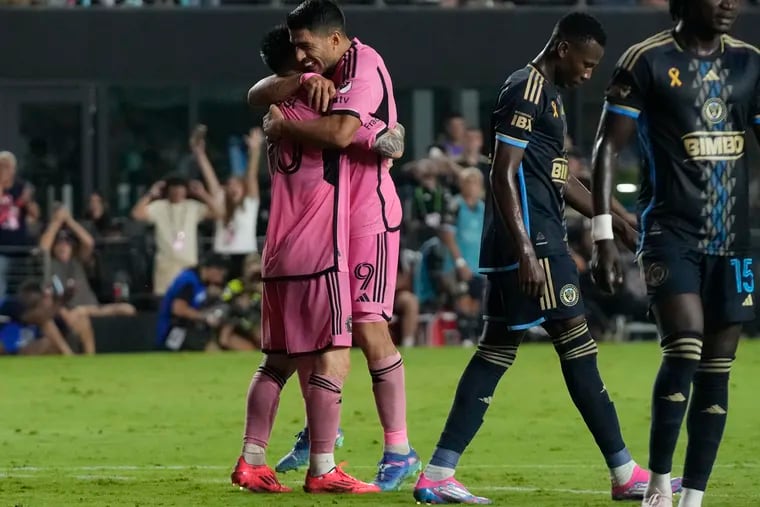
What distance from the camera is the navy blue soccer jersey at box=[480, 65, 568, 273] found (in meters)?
7.10

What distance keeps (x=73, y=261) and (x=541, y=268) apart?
40.5 ft

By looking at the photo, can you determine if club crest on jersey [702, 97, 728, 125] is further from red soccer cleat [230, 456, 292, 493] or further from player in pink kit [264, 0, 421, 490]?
red soccer cleat [230, 456, 292, 493]

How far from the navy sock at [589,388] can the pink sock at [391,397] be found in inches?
36.1

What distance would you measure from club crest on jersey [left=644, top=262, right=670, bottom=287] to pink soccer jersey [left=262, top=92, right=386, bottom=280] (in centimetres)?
171

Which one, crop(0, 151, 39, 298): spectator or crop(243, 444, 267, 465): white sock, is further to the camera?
crop(0, 151, 39, 298): spectator

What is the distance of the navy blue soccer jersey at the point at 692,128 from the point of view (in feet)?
20.7

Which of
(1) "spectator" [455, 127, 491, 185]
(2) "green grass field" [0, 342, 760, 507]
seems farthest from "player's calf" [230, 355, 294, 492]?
(1) "spectator" [455, 127, 491, 185]

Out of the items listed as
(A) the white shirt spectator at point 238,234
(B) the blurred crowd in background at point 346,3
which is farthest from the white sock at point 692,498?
(B) the blurred crowd in background at point 346,3

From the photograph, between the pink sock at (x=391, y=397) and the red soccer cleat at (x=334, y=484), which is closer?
the red soccer cleat at (x=334, y=484)

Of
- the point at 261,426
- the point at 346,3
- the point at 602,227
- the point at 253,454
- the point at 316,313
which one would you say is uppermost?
the point at 346,3

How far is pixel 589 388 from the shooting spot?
7.21 meters

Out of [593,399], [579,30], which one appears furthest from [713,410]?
[579,30]

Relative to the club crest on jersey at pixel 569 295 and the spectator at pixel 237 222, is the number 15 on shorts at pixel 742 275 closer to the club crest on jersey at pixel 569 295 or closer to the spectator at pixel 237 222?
the club crest on jersey at pixel 569 295

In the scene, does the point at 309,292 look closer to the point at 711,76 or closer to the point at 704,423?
the point at 704,423
